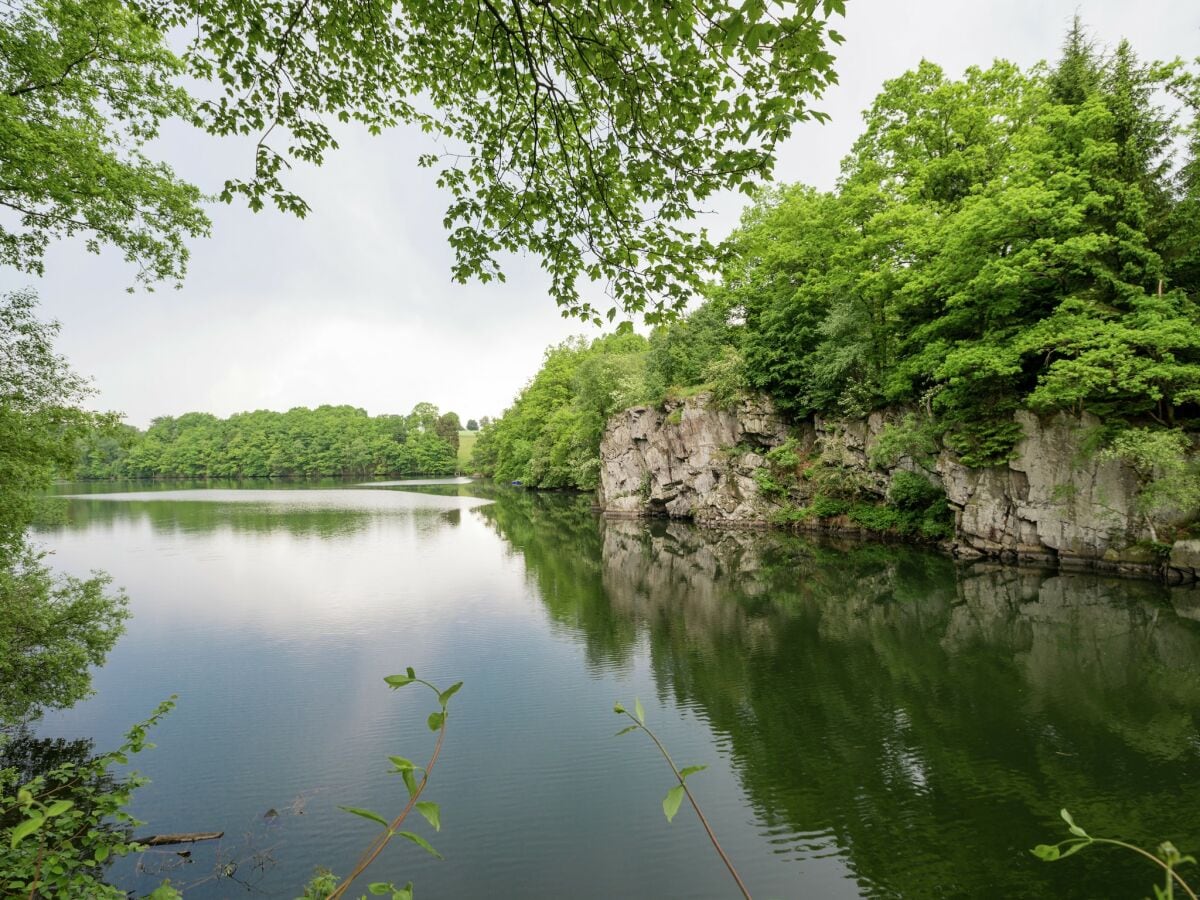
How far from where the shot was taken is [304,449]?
113625 mm

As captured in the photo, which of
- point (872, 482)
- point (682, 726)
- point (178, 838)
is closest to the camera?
point (178, 838)

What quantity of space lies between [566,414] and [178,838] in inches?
2048

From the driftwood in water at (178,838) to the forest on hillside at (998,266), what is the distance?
21.2 metres

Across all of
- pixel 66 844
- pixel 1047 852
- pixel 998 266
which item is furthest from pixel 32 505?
pixel 998 266

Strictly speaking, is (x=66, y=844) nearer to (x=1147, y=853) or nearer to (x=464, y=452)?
(x=1147, y=853)

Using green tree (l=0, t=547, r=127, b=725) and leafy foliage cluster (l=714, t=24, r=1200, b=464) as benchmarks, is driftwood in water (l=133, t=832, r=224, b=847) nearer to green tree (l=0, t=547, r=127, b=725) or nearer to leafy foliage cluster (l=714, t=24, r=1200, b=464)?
green tree (l=0, t=547, r=127, b=725)

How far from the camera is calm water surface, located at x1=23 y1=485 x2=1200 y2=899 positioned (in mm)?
6805

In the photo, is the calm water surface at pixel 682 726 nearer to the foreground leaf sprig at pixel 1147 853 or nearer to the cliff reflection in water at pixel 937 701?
the cliff reflection in water at pixel 937 701

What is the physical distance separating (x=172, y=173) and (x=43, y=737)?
9563mm

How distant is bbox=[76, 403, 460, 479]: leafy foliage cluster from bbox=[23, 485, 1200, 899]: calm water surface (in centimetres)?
9151

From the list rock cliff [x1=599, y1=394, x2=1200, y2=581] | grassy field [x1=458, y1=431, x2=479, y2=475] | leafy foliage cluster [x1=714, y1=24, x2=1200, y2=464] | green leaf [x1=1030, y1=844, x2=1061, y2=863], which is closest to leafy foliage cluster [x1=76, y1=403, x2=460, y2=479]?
grassy field [x1=458, y1=431, x2=479, y2=475]

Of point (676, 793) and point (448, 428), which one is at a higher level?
point (448, 428)

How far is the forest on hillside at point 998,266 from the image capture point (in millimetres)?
16828

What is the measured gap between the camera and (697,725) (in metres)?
10.0
